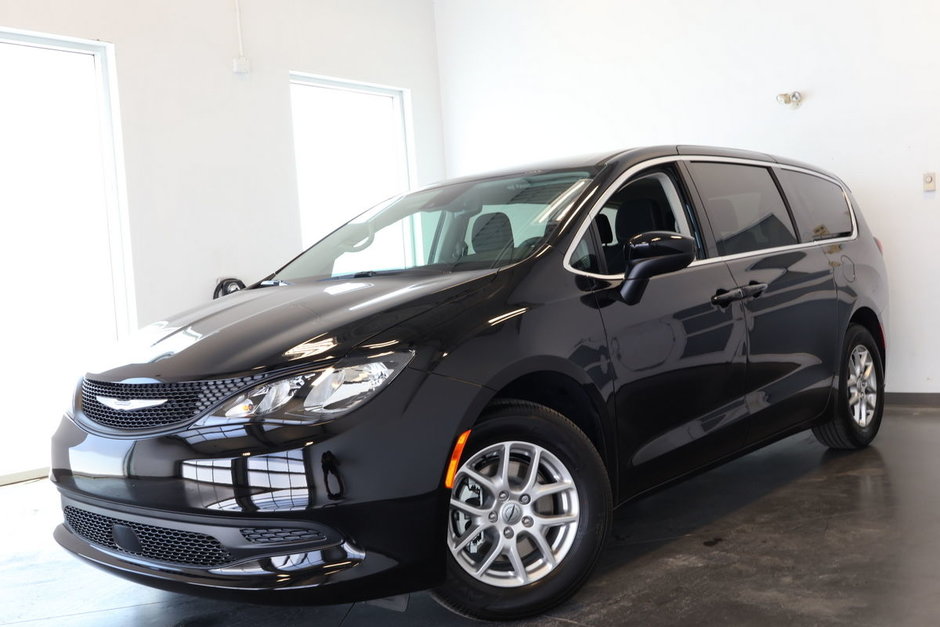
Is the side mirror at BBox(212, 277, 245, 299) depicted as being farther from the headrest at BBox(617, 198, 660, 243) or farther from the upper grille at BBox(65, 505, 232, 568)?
the upper grille at BBox(65, 505, 232, 568)

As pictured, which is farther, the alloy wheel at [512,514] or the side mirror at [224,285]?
the side mirror at [224,285]

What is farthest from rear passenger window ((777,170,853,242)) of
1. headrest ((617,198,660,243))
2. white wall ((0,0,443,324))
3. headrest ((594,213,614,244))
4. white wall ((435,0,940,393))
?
white wall ((0,0,443,324))

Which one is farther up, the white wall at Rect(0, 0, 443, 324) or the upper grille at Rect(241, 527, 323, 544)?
the white wall at Rect(0, 0, 443, 324)

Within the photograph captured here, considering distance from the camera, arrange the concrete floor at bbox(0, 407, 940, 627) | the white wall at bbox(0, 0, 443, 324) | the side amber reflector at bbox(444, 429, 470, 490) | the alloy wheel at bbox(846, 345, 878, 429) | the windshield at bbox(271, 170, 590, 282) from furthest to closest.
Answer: the white wall at bbox(0, 0, 443, 324) → the alloy wheel at bbox(846, 345, 878, 429) → the windshield at bbox(271, 170, 590, 282) → the concrete floor at bbox(0, 407, 940, 627) → the side amber reflector at bbox(444, 429, 470, 490)

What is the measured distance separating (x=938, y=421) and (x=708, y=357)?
2.73 m

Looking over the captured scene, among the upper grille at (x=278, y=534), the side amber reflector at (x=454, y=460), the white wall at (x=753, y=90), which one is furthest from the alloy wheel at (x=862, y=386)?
the upper grille at (x=278, y=534)

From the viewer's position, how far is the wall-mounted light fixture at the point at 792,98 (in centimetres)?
557

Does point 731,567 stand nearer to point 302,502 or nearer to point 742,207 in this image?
point 742,207

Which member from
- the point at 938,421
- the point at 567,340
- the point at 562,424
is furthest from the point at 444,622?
the point at 938,421

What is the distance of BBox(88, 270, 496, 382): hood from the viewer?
6.98 feet

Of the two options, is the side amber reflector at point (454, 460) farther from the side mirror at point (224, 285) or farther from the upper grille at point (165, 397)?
the side mirror at point (224, 285)

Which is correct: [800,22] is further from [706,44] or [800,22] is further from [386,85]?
[386,85]

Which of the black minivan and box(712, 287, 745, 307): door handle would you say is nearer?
the black minivan

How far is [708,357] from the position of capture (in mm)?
2887
